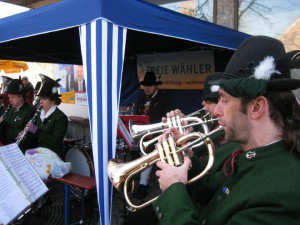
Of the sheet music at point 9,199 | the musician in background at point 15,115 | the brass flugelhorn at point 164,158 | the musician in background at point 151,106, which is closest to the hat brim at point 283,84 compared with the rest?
the brass flugelhorn at point 164,158

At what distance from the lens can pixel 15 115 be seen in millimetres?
4922

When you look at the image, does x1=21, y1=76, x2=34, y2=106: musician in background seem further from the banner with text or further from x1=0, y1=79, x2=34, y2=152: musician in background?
the banner with text

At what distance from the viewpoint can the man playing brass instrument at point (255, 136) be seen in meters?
1.14

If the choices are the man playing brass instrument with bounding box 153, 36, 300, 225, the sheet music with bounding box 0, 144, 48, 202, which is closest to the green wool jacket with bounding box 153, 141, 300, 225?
the man playing brass instrument with bounding box 153, 36, 300, 225

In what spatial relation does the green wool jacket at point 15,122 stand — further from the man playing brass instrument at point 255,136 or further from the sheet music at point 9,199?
the man playing brass instrument at point 255,136

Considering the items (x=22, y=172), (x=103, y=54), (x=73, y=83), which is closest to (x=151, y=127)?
(x=103, y=54)

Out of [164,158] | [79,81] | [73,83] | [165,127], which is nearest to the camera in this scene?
[164,158]

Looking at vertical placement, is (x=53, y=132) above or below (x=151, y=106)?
below

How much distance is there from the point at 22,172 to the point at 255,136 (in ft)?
7.15

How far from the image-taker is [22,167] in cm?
268

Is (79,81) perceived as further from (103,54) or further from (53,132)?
(103,54)

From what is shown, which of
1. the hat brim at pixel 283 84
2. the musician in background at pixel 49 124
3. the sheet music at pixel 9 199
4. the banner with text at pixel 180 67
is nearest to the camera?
the hat brim at pixel 283 84

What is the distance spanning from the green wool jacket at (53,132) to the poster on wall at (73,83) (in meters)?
4.96

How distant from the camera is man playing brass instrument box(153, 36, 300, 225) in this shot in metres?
1.14
